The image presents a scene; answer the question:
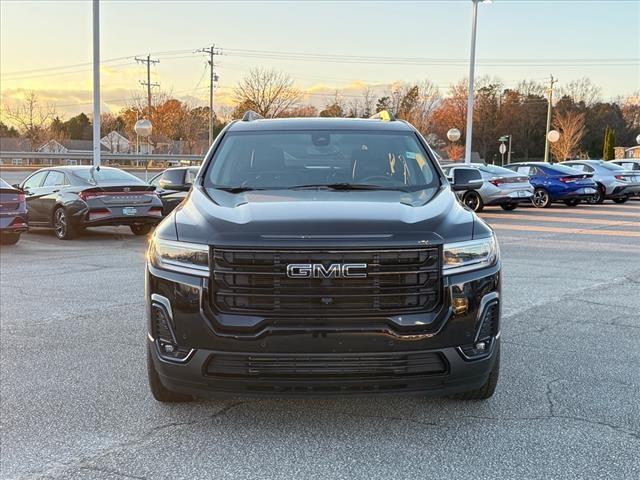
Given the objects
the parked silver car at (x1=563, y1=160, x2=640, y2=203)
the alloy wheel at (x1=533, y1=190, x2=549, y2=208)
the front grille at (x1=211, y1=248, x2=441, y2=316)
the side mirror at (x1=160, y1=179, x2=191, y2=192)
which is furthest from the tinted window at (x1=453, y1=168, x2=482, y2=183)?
the parked silver car at (x1=563, y1=160, x2=640, y2=203)

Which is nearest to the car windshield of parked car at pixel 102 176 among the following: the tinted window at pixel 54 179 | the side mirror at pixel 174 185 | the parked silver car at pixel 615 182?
the tinted window at pixel 54 179

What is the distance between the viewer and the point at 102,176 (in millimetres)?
13125

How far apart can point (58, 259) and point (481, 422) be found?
333 inches

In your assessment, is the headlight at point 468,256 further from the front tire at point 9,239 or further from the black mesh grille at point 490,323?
the front tire at point 9,239

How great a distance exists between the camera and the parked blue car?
70.2 feet

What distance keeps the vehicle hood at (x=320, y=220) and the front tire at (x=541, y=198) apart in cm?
1898

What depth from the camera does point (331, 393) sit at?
3.23m

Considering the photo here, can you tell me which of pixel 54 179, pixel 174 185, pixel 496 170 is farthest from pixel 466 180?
pixel 496 170

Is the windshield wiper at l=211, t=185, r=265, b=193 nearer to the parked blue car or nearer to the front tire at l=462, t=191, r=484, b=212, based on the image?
the front tire at l=462, t=191, r=484, b=212

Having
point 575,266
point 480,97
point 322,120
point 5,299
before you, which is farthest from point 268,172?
point 480,97

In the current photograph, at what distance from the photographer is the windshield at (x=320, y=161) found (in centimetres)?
445

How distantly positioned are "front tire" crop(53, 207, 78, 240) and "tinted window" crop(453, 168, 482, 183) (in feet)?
31.7

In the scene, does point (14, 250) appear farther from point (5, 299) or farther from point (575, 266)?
point (575, 266)

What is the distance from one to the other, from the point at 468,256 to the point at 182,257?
60.6 inches
